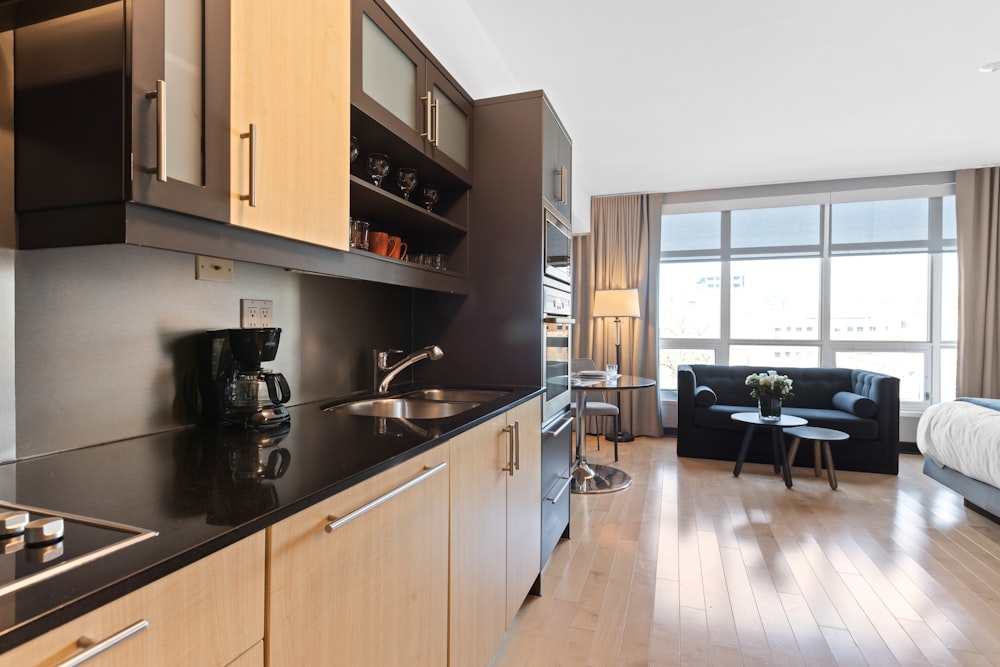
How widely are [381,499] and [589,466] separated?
11.1 feet

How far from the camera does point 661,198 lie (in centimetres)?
550

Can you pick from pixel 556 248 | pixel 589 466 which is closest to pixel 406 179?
pixel 556 248

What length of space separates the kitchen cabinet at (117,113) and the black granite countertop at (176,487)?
0.41 metres

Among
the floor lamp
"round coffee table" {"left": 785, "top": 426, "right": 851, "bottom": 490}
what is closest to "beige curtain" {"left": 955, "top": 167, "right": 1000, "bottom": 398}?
"round coffee table" {"left": 785, "top": 426, "right": 851, "bottom": 490}

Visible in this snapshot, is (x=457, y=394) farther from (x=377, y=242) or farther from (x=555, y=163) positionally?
(x=555, y=163)

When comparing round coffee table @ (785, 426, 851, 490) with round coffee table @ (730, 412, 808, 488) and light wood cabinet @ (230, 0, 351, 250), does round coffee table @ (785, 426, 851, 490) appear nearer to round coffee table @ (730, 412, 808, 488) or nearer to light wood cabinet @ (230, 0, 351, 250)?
round coffee table @ (730, 412, 808, 488)

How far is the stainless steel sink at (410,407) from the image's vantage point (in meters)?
1.85

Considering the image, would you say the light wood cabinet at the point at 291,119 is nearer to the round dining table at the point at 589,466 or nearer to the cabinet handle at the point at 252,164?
the cabinet handle at the point at 252,164

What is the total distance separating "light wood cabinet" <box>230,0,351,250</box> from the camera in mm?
1017

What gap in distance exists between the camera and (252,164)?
39.9 inches

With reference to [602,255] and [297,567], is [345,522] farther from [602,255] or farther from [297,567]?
[602,255]

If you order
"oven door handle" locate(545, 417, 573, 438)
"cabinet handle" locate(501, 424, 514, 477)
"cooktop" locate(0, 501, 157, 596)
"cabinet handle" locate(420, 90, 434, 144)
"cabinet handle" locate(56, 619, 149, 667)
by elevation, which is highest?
"cabinet handle" locate(420, 90, 434, 144)

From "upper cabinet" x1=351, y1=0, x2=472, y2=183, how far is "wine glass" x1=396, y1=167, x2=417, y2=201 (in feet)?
0.39

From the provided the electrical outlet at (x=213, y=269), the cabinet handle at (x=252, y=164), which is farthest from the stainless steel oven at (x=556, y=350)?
the cabinet handle at (x=252, y=164)
